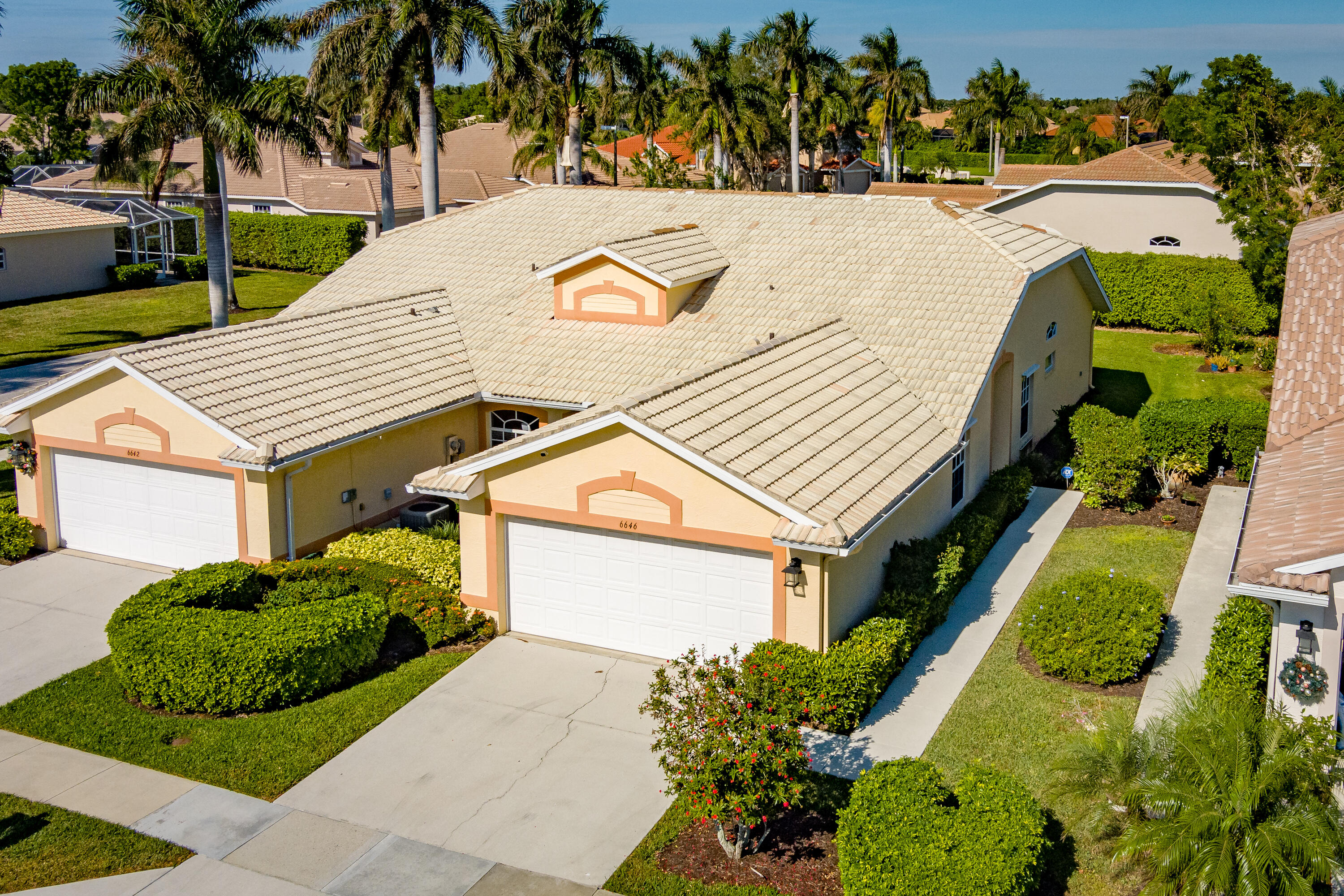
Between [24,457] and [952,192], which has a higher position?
[952,192]

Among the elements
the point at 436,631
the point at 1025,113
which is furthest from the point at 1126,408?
the point at 1025,113

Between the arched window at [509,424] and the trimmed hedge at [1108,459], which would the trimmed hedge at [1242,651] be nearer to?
the trimmed hedge at [1108,459]

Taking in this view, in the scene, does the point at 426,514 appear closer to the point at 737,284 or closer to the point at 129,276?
the point at 737,284

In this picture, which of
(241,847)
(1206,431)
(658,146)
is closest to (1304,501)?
(1206,431)

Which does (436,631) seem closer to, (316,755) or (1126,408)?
(316,755)

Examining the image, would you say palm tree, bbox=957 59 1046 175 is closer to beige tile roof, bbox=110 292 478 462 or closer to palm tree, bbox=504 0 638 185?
palm tree, bbox=504 0 638 185

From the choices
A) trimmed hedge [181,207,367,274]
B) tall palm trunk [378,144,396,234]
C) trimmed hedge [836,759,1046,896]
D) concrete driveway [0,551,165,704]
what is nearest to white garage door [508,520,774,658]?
trimmed hedge [836,759,1046,896]
